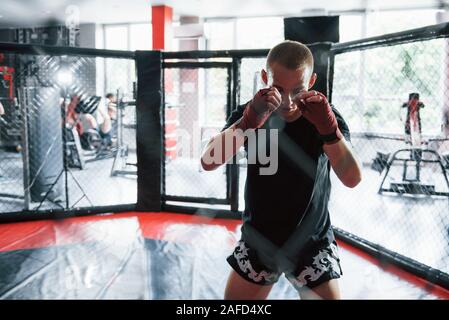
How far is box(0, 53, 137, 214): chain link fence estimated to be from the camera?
3902 millimetres

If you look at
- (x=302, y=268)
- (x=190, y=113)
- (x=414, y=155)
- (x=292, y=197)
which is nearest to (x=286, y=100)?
(x=292, y=197)

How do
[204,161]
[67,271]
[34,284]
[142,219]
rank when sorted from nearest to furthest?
1. [204,161]
2. [34,284]
3. [67,271]
4. [142,219]

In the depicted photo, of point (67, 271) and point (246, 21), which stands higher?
point (246, 21)

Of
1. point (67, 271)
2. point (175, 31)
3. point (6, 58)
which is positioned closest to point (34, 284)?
point (67, 271)

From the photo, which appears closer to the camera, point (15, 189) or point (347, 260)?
point (347, 260)

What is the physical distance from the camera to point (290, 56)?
114 centimetres

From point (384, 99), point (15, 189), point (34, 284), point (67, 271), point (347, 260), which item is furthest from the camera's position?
point (384, 99)

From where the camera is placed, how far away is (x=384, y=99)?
7.43 meters

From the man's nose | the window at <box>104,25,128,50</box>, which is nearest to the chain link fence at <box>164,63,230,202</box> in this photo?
the window at <box>104,25,128,50</box>

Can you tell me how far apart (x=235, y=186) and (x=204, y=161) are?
2467mm

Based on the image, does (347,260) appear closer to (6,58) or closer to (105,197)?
(105,197)

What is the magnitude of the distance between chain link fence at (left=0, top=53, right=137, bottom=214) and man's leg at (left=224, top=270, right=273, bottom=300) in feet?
8.88

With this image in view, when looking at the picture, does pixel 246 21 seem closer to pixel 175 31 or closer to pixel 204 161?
pixel 175 31
